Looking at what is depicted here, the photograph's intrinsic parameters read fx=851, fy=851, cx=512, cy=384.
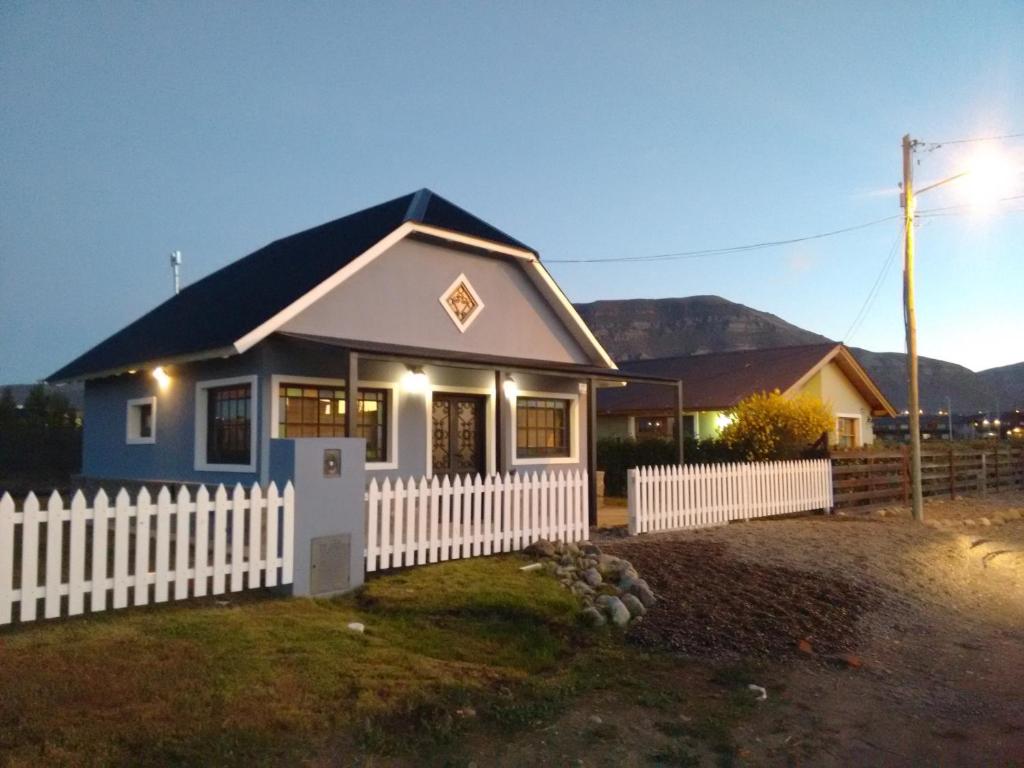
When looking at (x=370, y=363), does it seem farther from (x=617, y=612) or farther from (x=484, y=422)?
(x=617, y=612)

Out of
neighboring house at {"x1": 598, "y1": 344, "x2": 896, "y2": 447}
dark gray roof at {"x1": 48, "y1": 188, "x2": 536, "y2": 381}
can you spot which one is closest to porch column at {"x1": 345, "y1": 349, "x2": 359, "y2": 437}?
dark gray roof at {"x1": 48, "y1": 188, "x2": 536, "y2": 381}

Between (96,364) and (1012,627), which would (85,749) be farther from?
(96,364)

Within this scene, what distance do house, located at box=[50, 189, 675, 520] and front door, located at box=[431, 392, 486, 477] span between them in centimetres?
3

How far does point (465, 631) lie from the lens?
6.98 m

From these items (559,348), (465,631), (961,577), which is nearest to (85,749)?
(465,631)

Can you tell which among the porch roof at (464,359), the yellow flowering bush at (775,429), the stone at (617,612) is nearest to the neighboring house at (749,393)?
the yellow flowering bush at (775,429)

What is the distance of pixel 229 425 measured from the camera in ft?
42.3

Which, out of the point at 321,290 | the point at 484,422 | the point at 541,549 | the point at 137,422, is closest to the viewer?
the point at 541,549

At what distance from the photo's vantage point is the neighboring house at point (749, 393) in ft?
87.0

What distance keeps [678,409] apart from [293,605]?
10196 millimetres

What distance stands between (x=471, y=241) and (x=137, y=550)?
8313 millimetres

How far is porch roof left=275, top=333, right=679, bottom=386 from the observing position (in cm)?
1148

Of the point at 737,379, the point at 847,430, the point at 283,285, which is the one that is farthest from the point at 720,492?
the point at 847,430

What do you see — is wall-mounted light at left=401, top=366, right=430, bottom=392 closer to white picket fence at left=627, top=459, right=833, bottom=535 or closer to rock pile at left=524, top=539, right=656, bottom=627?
white picket fence at left=627, top=459, right=833, bottom=535
